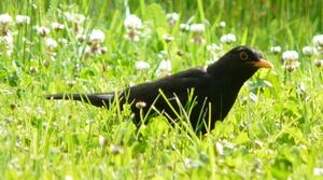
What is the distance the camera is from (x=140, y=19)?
9586 mm

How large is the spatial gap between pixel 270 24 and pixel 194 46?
1.20m

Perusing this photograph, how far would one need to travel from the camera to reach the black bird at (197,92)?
7.00 m

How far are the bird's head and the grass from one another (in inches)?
8.5

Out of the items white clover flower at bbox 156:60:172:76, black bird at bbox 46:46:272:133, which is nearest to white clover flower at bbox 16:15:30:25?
white clover flower at bbox 156:60:172:76

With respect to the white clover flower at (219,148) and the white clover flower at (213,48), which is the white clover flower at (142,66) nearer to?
the white clover flower at (213,48)

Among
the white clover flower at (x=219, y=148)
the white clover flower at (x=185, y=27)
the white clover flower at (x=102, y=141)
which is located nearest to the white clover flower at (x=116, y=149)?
the white clover flower at (x=102, y=141)

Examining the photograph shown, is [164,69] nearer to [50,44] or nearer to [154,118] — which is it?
[50,44]

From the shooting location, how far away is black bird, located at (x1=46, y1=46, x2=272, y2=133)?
23.0 feet

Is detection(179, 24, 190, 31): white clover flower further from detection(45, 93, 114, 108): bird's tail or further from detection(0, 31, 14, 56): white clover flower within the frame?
detection(45, 93, 114, 108): bird's tail

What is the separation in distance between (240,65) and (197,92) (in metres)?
0.30

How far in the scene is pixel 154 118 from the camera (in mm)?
6738

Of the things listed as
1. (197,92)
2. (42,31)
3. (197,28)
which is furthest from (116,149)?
(197,28)

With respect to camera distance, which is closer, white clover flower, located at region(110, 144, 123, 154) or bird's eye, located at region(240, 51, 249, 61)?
white clover flower, located at region(110, 144, 123, 154)

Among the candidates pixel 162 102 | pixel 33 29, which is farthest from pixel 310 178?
pixel 33 29
